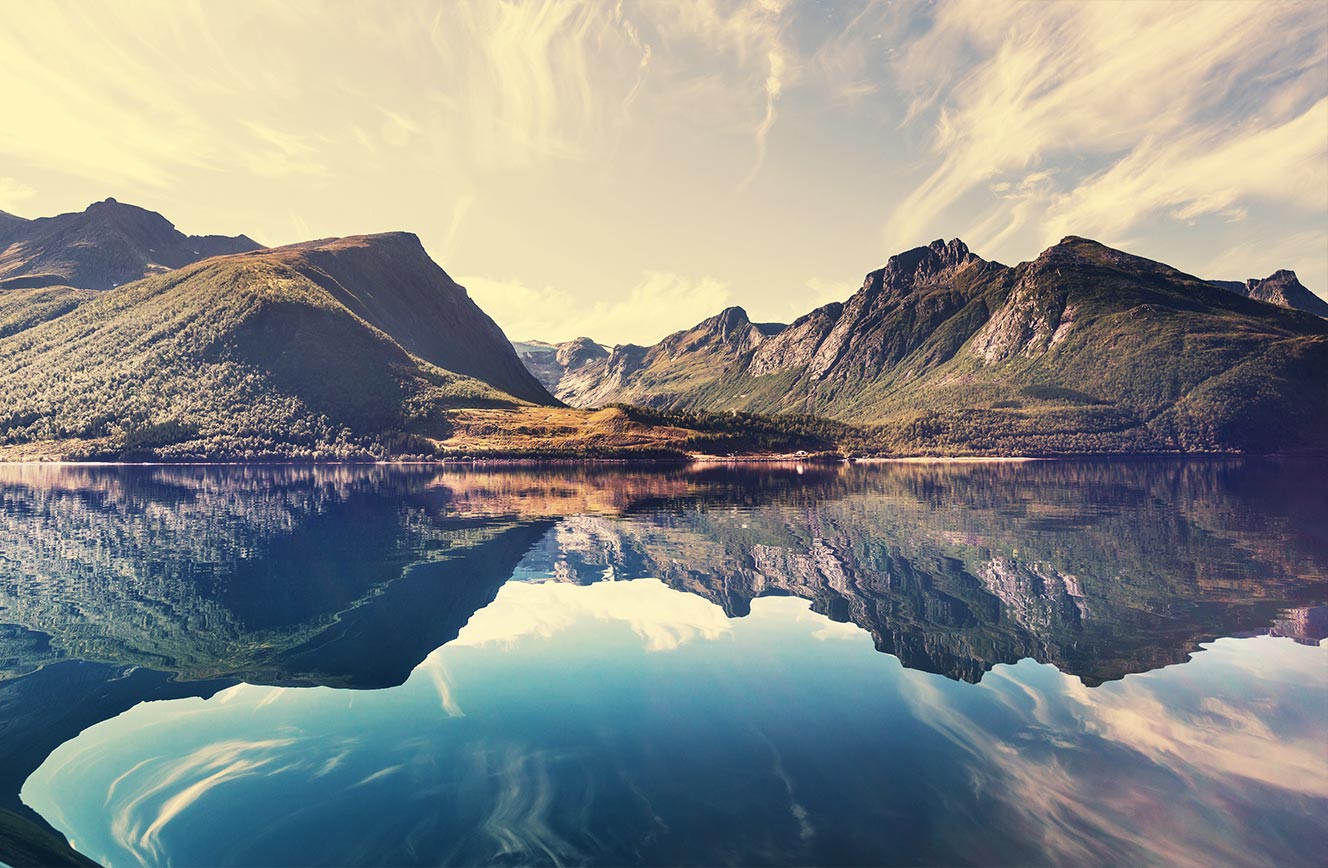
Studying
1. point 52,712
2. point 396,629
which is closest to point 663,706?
point 396,629

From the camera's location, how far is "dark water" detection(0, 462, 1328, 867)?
19750 millimetres

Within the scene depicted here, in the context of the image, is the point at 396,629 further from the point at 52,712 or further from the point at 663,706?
the point at 663,706

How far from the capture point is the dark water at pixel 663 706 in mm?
19750

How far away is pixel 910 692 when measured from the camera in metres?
31.2

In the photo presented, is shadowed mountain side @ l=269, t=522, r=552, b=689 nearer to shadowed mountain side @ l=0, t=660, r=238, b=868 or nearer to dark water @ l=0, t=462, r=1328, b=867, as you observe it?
dark water @ l=0, t=462, r=1328, b=867

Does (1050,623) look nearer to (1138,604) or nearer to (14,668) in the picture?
(1138,604)

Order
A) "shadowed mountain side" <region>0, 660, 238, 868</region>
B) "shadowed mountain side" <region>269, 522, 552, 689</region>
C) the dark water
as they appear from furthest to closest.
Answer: "shadowed mountain side" <region>269, 522, 552, 689</region> → the dark water → "shadowed mountain side" <region>0, 660, 238, 868</region>

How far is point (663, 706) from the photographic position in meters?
29.5

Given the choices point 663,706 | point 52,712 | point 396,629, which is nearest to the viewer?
point 52,712

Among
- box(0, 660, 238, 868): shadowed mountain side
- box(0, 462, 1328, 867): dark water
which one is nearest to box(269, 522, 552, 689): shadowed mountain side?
box(0, 462, 1328, 867): dark water

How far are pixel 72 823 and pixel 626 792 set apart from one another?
670 inches

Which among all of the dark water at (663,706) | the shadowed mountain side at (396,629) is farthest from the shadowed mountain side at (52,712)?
the shadowed mountain side at (396,629)

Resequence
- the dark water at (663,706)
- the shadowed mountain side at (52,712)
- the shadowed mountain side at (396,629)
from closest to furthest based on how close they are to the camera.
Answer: the shadowed mountain side at (52,712) < the dark water at (663,706) < the shadowed mountain side at (396,629)

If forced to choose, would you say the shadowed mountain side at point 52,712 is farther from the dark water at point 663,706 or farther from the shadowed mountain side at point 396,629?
the shadowed mountain side at point 396,629
